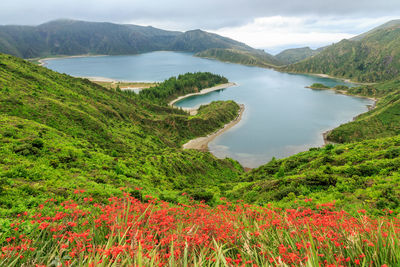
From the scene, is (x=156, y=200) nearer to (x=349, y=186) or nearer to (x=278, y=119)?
(x=349, y=186)

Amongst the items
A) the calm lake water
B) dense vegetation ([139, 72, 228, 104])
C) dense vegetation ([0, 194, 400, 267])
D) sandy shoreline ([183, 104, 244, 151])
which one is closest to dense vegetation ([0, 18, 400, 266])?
dense vegetation ([0, 194, 400, 267])

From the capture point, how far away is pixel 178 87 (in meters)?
142

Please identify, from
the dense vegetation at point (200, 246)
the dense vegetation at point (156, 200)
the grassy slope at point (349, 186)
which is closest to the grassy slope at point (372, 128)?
the dense vegetation at point (156, 200)

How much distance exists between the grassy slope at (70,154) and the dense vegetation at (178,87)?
62468mm

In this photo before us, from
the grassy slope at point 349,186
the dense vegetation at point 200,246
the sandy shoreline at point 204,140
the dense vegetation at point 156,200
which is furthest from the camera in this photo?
the sandy shoreline at point 204,140

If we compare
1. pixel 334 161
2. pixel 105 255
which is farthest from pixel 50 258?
pixel 334 161

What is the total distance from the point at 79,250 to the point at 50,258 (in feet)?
2.07

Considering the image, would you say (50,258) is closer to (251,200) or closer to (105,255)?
(105,255)

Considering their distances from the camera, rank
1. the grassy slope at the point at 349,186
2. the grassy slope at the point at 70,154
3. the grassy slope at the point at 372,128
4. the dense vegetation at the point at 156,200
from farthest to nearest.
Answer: the grassy slope at the point at 372,128
the grassy slope at the point at 70,154
the grassy slope at the point at 349,186
the dense vegetation at the point at 156,200

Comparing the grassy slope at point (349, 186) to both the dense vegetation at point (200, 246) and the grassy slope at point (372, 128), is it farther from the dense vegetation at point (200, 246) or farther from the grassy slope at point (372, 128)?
the grassy slope at point (372, 128)

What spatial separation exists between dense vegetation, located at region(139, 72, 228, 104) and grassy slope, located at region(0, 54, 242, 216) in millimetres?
62468

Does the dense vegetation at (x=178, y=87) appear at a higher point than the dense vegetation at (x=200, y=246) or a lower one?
lower

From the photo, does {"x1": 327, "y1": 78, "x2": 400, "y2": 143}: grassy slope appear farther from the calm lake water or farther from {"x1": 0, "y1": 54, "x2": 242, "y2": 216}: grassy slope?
{"x1": 0, "y1": 54, "x2": 242, "y2": 216}: grassy slope

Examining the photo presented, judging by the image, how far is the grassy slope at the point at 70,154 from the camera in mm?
14094
